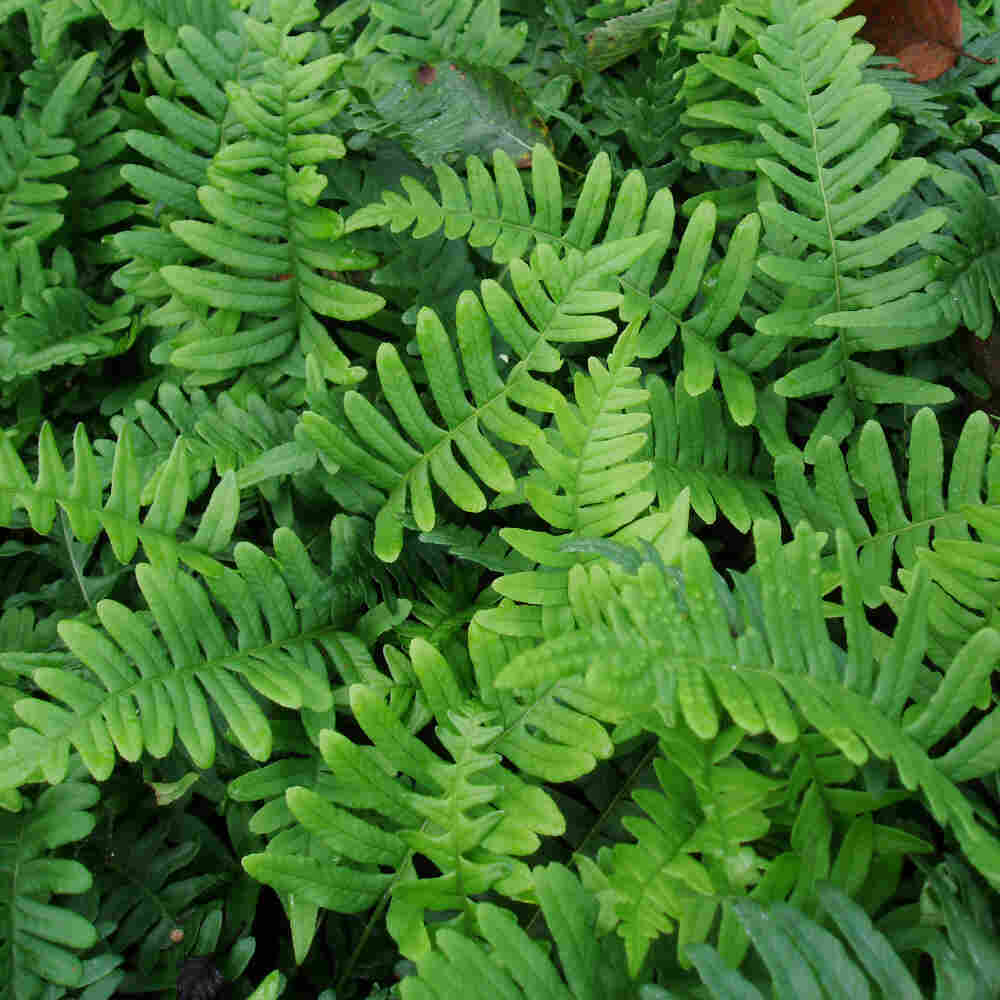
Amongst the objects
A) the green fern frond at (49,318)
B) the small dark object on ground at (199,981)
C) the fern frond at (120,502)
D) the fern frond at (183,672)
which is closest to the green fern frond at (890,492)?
the fern frond at (183,672)

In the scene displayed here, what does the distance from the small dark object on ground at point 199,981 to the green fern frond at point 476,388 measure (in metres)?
0.71

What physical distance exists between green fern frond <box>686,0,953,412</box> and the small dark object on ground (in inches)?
54.1

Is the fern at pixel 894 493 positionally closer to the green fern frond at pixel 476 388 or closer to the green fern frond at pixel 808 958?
the green fern frond at pixel 476 388

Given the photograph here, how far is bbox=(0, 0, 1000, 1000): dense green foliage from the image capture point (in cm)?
125

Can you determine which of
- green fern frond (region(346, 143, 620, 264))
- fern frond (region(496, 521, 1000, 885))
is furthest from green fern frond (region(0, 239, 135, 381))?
fern frond (region(496, 521, 1000, 885))

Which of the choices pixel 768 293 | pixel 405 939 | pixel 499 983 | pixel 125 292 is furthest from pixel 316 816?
pixel 125 292

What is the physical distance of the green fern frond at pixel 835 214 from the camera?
1784 millimetres

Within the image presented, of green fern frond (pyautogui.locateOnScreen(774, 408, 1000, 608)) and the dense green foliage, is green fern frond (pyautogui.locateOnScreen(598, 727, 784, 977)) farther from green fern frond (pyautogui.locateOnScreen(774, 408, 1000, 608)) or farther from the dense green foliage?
green fern frond (pyautogui.locateOnScreen(774, 408, 1000, 608))

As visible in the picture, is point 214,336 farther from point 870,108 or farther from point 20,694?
point 870,108

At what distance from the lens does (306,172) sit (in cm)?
191

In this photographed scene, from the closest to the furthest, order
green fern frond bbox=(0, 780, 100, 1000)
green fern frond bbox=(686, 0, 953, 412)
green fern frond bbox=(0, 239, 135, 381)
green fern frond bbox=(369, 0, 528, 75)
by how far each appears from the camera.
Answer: green fern frond bbox=(0, 780, 100, 1000) → green fern frond bbox=(686, 0, 953, 412) → green fern frond bbox=(0, 239, 135, 381) → green fern frond bbox=(369, 0, 528, 75)

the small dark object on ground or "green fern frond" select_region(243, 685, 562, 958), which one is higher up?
"green fern frond" select_region(243, 685, 562, 958)

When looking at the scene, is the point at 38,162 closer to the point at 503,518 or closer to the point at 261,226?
the point at 261,226

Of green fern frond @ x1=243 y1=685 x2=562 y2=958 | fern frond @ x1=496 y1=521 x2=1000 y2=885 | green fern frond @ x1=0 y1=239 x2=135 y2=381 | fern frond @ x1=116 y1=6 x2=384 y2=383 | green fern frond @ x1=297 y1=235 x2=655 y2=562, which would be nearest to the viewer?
fern frond @ x1=496 y1=521 x2=1000 y2=885
